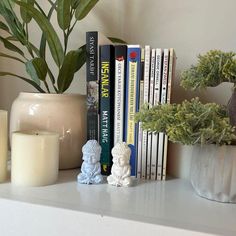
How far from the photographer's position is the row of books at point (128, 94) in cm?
60

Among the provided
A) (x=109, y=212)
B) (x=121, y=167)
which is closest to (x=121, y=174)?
(x=121, y=167)

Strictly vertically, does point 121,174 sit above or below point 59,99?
below

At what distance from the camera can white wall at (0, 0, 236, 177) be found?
664 mm

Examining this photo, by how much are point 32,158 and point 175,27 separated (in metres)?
0.40

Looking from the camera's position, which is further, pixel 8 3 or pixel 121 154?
pixel 8 3

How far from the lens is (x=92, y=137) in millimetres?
648

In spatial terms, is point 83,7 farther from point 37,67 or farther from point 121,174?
point 121,174

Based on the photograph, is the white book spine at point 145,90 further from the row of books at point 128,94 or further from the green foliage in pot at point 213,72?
the green foliage in pot at point 213,72

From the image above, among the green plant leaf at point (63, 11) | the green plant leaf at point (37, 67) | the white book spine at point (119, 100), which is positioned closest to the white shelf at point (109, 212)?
the white book spine at point (119, 100)

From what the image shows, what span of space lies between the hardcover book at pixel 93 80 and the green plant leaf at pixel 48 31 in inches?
2.5

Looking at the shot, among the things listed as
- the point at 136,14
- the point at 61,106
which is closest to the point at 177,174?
the point at 61,106

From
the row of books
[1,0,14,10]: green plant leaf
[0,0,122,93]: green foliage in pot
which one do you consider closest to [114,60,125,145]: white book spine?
the row of books

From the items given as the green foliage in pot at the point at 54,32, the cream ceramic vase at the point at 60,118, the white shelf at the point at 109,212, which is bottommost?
the white shelf at the point at 109,212

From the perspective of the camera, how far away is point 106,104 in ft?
2.06
